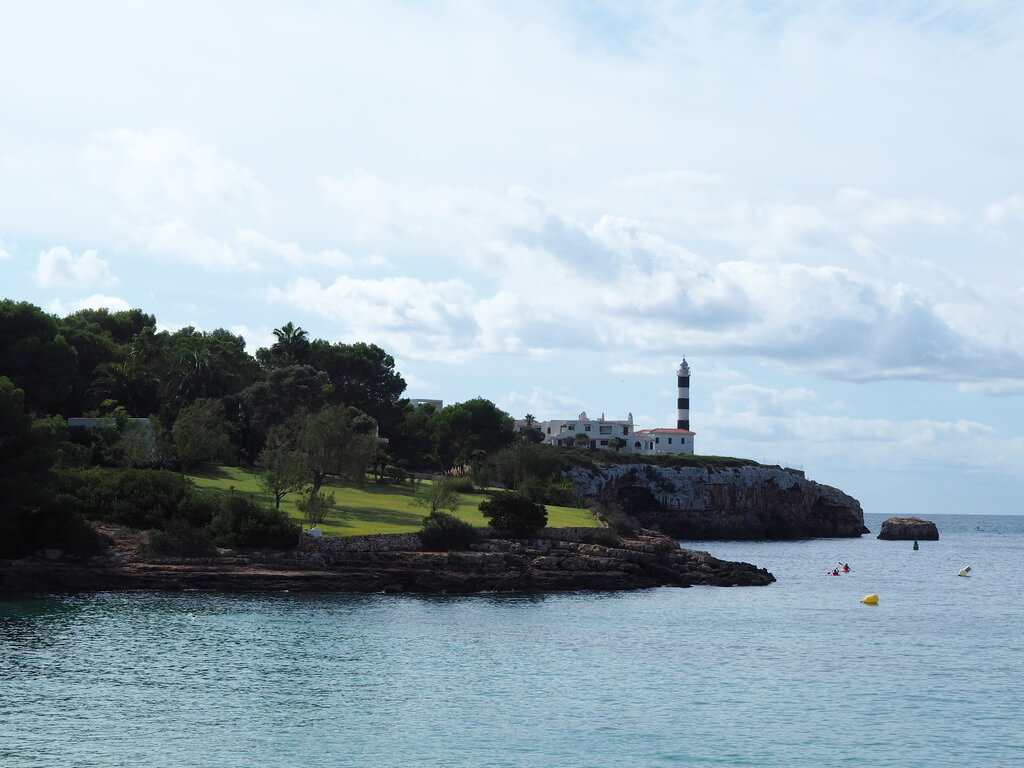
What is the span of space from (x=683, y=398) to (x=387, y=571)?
444 ft

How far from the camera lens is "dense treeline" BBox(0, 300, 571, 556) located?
57312 mm

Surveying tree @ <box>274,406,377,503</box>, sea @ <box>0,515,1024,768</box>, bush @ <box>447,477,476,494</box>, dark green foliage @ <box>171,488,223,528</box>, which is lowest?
sea @ <box>0,515,1024,768</box>

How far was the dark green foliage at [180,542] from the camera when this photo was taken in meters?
58.4

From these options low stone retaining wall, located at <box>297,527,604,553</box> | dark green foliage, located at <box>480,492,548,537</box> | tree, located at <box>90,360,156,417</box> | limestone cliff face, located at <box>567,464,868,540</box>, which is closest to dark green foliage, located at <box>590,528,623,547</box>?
dark green foliage, located at <box>480,492,548,537</box>

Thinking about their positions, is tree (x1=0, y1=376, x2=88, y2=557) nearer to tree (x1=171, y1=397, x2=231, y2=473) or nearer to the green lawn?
the green lawn

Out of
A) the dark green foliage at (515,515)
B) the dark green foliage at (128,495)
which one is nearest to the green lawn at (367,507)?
the dark green foliage at (515,515)

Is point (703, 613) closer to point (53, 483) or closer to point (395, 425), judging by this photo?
point (53, 483)

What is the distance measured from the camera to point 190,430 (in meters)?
78.9

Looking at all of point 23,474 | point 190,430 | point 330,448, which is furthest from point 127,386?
point 23,474

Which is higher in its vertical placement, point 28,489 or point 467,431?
point 467,431

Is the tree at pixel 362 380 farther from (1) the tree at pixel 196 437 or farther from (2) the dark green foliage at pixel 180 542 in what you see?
(2) the dark green foliage at pixel 180 542

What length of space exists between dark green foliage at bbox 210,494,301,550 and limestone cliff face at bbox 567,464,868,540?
67.1m

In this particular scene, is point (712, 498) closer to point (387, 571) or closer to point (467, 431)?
point (467, 431)

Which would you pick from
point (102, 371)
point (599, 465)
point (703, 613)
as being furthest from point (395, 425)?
point (703, 613)
